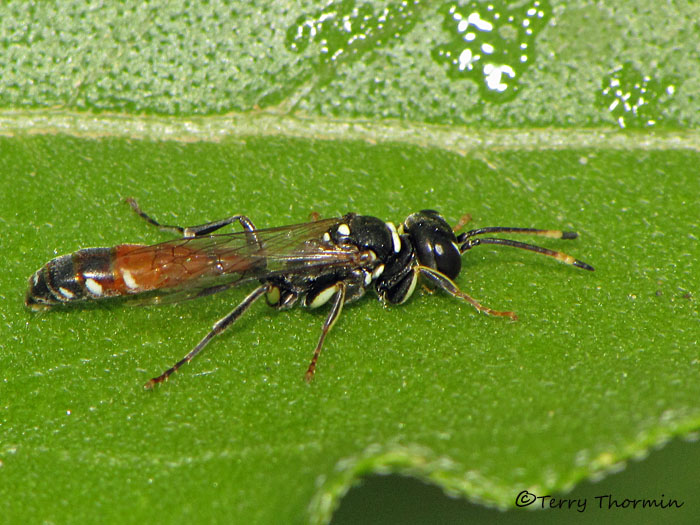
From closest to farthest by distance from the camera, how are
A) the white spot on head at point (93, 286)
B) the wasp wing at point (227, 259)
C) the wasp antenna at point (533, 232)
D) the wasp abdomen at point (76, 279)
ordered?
the wasp abdomen at point (76, 279), the white spot on head at point (93, 286), the wasp wing at point (227, 259), the wasp antenna at point (533, 232)

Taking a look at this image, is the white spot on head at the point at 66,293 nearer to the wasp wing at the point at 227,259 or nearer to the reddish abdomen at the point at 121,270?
the reddish abdomen at the point at 121,270

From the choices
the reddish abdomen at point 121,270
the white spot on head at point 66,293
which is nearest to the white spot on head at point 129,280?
the reddish abdomen at point 121,270

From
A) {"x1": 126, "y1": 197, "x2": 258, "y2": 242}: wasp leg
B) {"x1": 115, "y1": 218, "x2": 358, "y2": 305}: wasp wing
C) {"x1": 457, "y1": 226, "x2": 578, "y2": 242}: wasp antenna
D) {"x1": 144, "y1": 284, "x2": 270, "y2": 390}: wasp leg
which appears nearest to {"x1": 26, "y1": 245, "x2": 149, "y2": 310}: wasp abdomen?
{"x1": 115, "y1": 218, "x2": 358, "y2": 305}: wasp wing

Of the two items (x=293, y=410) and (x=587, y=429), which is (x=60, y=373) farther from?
(x=587, y=429)

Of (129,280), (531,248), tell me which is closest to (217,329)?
(129,280)

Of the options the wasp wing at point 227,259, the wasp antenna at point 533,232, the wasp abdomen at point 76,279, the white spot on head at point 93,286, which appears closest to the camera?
the wasp abdomen at point 76,279

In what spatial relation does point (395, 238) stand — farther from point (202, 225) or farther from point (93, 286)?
point (93, 286)
